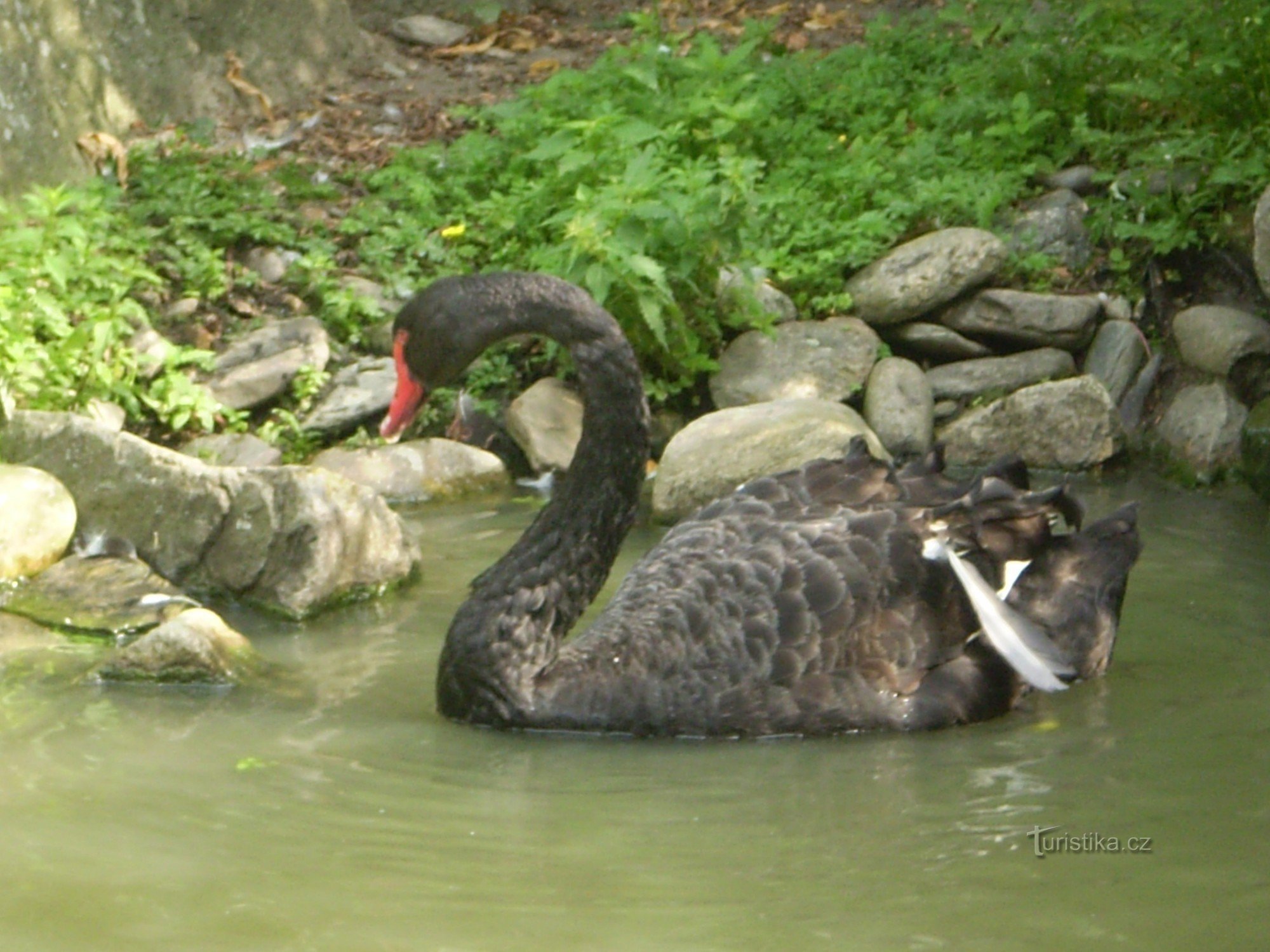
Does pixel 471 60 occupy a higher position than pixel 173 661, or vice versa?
pixel 471 60

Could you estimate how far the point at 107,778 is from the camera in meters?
3.96

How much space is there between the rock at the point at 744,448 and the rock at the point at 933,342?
3.99ft

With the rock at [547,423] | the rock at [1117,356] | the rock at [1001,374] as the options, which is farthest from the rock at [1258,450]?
the rock at [547,423]

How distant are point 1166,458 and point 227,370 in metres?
3.92

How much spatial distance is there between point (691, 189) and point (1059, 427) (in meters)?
1.79

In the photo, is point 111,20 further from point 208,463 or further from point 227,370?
point 208,463

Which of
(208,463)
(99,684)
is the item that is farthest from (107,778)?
(208,463)

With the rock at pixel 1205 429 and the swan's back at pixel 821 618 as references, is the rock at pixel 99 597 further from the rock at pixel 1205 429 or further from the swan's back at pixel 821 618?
the rock at pixel 1205 429

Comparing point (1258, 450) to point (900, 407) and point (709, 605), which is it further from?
point (709, 605)

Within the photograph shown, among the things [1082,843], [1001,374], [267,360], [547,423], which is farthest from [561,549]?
[1001,374]

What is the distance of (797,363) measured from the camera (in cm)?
750

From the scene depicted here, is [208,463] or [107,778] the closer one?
[107,778]

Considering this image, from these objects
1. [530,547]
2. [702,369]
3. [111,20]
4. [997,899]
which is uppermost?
[111,20]

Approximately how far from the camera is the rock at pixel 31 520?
5.58 meters
